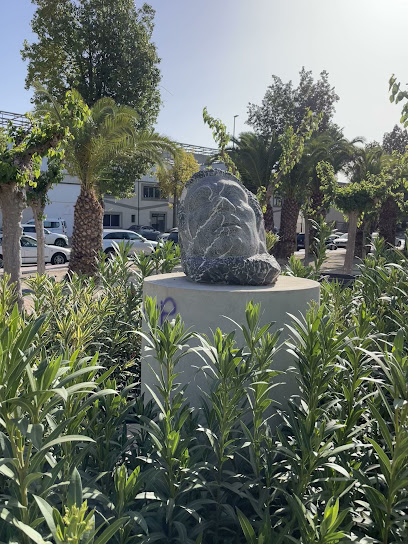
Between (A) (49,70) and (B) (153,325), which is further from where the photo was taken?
(A) (49,70)

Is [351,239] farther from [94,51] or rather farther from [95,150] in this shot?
[94,51]

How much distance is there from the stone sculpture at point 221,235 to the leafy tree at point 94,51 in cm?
1169

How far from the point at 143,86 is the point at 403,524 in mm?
16706

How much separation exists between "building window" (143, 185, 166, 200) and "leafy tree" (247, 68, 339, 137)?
1401 centimetres

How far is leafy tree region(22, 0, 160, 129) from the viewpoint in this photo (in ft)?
50.4

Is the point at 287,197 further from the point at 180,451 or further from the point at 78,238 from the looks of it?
the point at 180,451

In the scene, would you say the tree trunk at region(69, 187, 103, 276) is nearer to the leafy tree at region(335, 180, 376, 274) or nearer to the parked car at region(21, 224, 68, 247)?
the leafy tree at region(335, 180, 376, 274)

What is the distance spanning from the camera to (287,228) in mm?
20016

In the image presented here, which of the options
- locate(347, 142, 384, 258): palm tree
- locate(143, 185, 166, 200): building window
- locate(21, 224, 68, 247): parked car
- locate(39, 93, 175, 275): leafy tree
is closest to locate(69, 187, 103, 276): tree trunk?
locate(39, 93, 175, 275): leafy tree

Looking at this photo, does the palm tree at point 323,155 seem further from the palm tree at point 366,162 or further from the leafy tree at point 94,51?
the leafy tree at point 94,51

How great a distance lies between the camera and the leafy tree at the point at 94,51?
15.4 metres

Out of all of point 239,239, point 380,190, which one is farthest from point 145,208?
point 239,239

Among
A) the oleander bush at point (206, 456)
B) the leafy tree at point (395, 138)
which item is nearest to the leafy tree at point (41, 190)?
the oleander bush at point (206, 456)

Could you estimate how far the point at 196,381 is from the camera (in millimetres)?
3471
